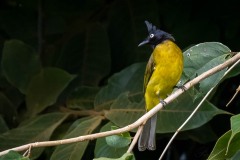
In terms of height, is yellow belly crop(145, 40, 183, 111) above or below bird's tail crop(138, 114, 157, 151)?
above

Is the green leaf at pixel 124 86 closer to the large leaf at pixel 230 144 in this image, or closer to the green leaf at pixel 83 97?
the green leaf at pixel 83 97

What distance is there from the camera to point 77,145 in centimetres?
249

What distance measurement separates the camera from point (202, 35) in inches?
120

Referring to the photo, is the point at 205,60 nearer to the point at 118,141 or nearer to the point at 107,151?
the point at 118,141

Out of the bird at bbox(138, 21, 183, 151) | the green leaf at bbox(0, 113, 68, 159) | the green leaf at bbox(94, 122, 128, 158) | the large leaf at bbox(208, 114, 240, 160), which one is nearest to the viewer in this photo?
the large leaf at bbox(208, 114, 240, 160)

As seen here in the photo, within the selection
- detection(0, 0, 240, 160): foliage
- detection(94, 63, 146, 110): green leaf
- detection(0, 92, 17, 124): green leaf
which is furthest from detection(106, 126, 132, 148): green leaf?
detection(0, 92, 17, 124): green leaf

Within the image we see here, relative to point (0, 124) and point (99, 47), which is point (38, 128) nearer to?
point (0, 124)

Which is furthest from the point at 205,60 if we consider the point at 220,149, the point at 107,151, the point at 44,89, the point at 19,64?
the point at 19,64

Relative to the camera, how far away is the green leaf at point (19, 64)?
3.05 m

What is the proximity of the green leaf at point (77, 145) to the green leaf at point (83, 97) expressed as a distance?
298 millimetres

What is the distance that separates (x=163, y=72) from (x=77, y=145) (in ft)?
1.50

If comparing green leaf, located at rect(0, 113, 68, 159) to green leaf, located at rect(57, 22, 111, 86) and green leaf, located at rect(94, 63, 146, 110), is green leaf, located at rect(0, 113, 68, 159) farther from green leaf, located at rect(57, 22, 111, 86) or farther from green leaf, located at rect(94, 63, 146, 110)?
green leaf, located at rect(57, 22, 111, 86)

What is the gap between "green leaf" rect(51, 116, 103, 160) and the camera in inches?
96.0

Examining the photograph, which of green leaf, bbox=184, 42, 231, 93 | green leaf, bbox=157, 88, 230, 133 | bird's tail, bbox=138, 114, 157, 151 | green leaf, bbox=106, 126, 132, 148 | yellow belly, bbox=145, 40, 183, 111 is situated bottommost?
bird's tail, bbox=138, 114, 157, 151
